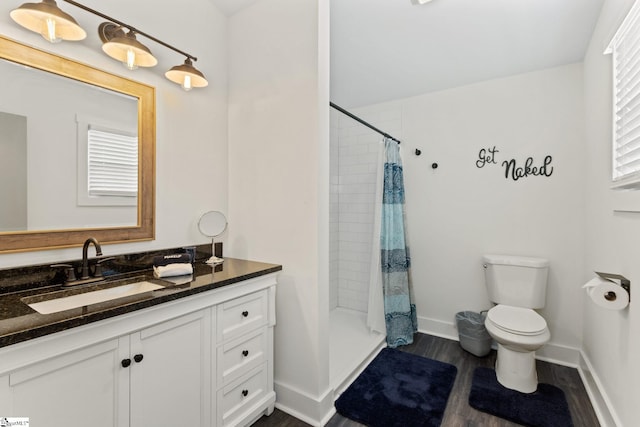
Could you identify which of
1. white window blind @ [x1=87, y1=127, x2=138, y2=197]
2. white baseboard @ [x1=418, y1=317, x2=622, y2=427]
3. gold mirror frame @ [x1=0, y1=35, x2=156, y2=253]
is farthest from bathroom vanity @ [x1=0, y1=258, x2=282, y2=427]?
white baseboard @ [x1=418, y1=317, x2=622, y2=427]

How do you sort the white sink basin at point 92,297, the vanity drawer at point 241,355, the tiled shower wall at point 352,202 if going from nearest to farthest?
the white sink basin at point 92,297
the vanity drawer at point 241,355
the tiled shower wall at point 352,202

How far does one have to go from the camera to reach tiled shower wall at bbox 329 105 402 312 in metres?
3.15

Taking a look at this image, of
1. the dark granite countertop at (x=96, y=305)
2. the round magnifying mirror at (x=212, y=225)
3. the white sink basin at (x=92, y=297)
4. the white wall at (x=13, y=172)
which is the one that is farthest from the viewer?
the round magnifying mirror at (x=212, y=225)

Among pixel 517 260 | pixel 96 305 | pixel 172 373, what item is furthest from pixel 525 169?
pixel 96 305

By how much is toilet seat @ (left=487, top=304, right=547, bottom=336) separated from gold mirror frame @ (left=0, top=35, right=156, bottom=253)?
7.72ft

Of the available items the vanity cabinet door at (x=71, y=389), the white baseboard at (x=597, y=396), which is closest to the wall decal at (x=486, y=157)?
the white baseboard at (x=597, y=396)

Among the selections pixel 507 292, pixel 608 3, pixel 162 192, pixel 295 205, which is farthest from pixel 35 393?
pixel 608 3

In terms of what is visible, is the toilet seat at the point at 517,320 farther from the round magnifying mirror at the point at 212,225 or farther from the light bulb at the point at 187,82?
the light bulb at the point at 187,82

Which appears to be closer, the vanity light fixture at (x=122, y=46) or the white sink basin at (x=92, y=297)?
the white sink basin at (x=92, y=297)

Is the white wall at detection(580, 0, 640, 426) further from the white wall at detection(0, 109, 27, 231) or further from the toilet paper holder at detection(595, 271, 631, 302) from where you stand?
the white wall at detection(0, 109, 27, 231)

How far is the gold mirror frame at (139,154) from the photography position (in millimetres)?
1234

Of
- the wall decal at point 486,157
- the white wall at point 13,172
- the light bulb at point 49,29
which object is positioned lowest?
the white wall at point 13,172

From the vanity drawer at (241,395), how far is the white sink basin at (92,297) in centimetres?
65

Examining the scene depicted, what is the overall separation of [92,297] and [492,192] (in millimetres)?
2891
